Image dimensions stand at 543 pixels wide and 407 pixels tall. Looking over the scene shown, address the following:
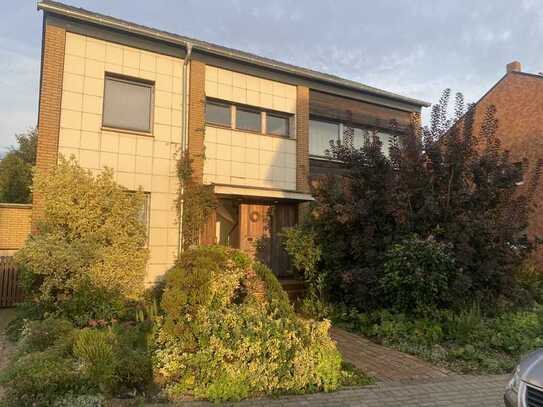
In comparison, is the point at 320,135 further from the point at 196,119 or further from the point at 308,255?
the point at 308,255

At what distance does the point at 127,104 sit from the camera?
35.0ft

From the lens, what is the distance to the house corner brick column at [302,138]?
42.3 feet

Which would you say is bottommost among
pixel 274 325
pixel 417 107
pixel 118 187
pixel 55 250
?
pixel 274 325

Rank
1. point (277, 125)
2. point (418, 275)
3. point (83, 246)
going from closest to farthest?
1. point (418, 275)
2. point (83, 246)
3. point (277, 125)

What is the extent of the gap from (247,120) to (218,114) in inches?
36.5

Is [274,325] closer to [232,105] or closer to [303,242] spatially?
[303,242]

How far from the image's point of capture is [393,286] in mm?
8062

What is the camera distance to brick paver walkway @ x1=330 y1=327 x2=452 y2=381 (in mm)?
5984

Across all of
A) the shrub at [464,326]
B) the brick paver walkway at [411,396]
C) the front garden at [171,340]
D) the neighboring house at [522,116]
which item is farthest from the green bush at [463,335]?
the neighboring house at [522,116]

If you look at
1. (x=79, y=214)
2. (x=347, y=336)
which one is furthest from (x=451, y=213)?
(x=79, y=214)

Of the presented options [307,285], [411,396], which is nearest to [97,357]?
[411,396]

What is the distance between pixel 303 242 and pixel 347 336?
94.8 inches

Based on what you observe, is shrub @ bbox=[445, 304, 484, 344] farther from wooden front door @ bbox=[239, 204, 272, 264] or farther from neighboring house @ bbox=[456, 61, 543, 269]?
neighboring house @ bbox=[456, 61, 543, 269]

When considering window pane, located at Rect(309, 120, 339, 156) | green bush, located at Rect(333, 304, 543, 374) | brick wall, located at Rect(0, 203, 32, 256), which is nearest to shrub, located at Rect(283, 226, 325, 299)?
green bush, located at Rect(333, 304, 543, 374)
